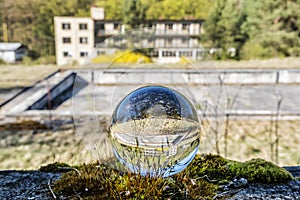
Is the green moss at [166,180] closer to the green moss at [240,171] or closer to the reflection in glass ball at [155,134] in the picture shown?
the green moss at [240,171]

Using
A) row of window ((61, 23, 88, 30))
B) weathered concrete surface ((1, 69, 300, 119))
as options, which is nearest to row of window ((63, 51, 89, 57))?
row of window ((61, 23, 88, 30))

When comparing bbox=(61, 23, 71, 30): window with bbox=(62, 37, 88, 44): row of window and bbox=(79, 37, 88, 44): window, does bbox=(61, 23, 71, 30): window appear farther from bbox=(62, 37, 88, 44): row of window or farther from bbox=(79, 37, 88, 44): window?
bbox=(79, 37, 88, 44): window

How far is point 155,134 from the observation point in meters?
1.67

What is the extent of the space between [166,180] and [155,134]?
14.8 inches

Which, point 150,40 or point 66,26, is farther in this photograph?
point 66,26

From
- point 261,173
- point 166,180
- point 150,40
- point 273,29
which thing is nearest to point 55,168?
point 166,180

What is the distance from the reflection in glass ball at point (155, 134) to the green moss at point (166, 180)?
0.11 m

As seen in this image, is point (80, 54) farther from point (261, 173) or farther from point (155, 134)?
point (155, 134)

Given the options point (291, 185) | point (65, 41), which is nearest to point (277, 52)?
point (65, 41)

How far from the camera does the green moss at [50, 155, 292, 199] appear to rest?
1.77m

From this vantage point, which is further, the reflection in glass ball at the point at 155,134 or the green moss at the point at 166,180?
the green moss at the point at 166,180

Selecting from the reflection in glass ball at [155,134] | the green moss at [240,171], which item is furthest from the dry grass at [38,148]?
the reflection in glass ball at [155,134]

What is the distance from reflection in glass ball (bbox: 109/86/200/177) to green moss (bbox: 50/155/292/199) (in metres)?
0.11

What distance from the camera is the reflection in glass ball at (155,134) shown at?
1669 mm
